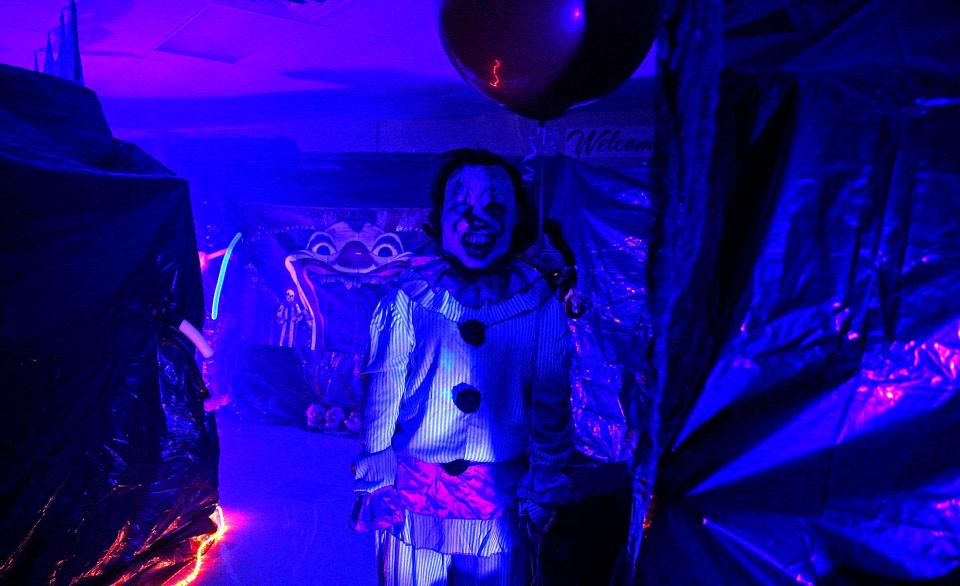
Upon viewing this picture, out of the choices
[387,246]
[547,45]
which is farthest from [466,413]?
[387,246]

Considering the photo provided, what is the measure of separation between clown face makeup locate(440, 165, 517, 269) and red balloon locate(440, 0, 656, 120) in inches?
19.2

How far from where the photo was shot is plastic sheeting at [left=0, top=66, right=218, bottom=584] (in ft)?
6.29

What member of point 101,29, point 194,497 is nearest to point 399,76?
point 101,29

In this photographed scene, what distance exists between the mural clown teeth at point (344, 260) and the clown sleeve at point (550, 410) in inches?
145

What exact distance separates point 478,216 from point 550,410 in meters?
0.65

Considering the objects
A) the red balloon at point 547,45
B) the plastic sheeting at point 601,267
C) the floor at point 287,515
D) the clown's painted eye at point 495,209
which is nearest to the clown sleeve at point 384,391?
the clown's painted eye at point 495,209

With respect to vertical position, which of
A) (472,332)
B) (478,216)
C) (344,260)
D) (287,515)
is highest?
(478,216)

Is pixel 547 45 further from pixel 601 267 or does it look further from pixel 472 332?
pixel 601 267

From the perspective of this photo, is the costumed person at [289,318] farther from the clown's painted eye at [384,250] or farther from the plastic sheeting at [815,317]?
the plastic sheeting at [815,317]

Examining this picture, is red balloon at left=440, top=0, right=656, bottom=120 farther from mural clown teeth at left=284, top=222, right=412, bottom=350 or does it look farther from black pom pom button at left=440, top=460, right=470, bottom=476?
mural clown teeth at left=284, top=222, right=412, bottom=350

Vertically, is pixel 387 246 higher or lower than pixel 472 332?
higher

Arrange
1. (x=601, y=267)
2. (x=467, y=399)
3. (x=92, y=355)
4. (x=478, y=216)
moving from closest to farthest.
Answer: (x=467, y=399) → (x=478, y=216) → (x=92, y=355) → (x=601, y=267)

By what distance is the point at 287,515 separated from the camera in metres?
3.62

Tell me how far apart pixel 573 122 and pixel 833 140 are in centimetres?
437
